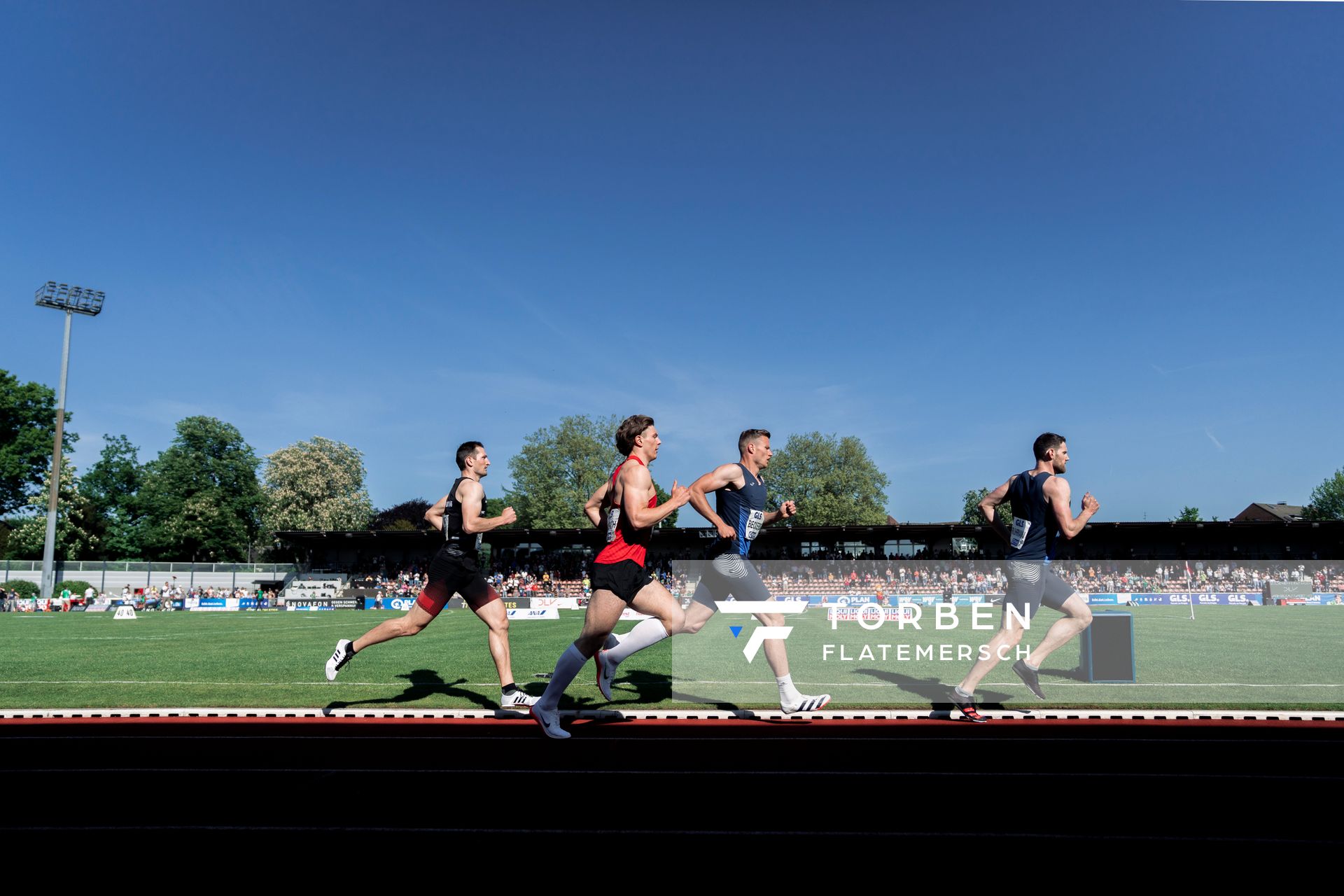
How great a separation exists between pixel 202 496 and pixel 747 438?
70784 mm

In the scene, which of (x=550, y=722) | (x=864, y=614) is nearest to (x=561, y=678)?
(x=550, y=722)

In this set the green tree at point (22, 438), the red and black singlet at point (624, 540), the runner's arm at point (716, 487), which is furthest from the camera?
the green tree at point (22, 438)

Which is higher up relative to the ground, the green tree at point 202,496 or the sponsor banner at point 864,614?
the green tree at point 202,496

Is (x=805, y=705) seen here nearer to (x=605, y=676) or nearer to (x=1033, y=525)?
(x=605, y=676)

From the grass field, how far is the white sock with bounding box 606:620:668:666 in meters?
0.78

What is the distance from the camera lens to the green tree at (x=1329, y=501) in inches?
3942

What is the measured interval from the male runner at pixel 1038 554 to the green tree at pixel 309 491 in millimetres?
70005

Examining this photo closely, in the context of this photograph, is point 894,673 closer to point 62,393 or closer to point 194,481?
point 62,393

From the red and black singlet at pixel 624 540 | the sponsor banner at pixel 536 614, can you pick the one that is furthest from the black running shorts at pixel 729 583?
the sponsor banner at pixel 536 614

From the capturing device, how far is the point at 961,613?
30016mm

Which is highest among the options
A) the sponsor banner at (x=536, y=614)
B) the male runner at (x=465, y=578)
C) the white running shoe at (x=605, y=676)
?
the male runner at (x=465, y=578)

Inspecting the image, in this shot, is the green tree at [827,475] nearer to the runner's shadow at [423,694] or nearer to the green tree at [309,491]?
the green tree at [309,491]

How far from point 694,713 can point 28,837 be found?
4.74m

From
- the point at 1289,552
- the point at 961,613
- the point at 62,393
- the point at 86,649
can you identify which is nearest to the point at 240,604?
the point at 62,393
